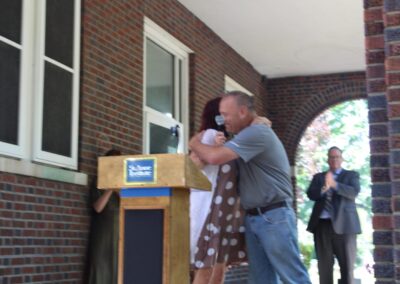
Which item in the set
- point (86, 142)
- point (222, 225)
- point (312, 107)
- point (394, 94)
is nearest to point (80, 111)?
point (86, 142)

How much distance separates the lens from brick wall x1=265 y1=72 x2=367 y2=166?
1294cm

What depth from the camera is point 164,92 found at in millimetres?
8836

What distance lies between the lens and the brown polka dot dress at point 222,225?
405cm

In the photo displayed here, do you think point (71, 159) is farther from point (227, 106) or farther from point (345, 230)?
point (345, 230)

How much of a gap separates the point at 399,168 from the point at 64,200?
149 inches

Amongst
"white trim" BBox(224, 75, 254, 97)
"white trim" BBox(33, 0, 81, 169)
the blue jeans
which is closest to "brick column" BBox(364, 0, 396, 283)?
the blue jeans

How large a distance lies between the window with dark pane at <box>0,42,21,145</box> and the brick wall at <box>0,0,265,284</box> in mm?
382

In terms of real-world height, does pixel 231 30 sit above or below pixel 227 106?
above

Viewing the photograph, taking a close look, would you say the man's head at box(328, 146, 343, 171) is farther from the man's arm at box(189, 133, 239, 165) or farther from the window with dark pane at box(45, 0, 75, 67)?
the man's arm at box(189, 133, 239, 165)

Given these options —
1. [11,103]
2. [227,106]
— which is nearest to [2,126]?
[11,103]

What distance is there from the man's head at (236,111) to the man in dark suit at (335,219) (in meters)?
→ 3.47

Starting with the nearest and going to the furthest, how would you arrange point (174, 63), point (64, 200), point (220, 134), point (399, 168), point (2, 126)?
point (399, 168), point (220, 134), point (2, 126), point (64, 200), point (174, 63)

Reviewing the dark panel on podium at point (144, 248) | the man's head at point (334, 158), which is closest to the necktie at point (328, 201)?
the man's head at point (334, 158)

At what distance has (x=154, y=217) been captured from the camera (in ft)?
10.1
